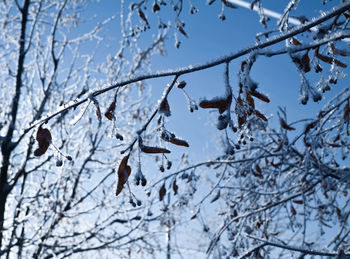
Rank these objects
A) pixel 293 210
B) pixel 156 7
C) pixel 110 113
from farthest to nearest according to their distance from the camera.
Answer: pixel 293 210, pixel 156 7, pixel 110 113

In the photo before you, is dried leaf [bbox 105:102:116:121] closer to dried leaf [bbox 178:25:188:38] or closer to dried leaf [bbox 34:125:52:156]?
dried leaf [bbox 34:125:52:156]

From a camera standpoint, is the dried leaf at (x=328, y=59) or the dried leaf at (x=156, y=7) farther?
the dried leaf at (x=156, y=7)

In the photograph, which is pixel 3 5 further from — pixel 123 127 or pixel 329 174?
pixel 329 174

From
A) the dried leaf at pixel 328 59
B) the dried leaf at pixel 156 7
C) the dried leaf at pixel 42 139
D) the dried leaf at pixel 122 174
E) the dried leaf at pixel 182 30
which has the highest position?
the dried leaf at pixel 156 7

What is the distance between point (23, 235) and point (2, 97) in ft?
8.51

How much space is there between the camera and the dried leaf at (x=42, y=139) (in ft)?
4.30

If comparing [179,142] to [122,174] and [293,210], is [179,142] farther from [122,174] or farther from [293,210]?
[293,210]

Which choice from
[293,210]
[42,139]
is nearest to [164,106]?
[42,139]

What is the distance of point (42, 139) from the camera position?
51.9 inches

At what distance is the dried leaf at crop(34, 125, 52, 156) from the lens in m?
1.31

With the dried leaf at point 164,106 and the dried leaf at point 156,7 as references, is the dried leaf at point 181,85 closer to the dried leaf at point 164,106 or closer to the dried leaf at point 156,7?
the dried leaf at point 164,106

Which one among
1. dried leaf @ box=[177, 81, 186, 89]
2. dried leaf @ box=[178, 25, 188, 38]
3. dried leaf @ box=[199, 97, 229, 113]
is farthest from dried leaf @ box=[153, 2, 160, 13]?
dried leaf @ box=[199, 97, 229, 113]

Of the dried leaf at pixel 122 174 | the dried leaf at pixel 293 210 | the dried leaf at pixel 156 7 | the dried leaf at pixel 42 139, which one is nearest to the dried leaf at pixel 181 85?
the dried leaf at pixel 122 174

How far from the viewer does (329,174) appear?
11.4 ft
